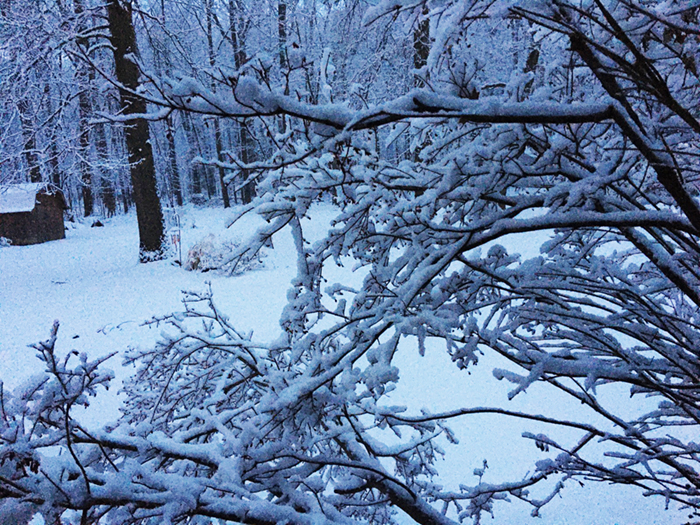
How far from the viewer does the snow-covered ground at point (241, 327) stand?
3611mm

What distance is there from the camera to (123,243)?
14.7 metres

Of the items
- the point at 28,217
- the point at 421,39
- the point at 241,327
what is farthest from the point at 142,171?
the point at 28,217

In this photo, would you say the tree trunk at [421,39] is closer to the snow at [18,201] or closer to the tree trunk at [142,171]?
the tree trunk at [142,171]

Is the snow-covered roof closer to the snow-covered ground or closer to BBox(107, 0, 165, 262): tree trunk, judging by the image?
the snow-covered ground

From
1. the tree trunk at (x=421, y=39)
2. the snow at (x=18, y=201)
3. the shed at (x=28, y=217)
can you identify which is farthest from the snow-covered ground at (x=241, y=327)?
the snow at (x=18, y=201)

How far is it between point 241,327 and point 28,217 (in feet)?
49.7

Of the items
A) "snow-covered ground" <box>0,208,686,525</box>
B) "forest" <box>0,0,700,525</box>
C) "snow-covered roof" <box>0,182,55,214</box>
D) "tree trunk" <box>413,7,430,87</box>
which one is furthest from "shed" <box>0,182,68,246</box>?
"forest" <box>0,0,700,525</box>

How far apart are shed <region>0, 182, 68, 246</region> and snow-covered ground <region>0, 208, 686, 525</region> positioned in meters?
5.07

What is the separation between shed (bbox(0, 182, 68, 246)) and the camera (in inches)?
672

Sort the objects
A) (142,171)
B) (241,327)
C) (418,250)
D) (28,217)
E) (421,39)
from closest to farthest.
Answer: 1. (418,250)
2. (241,327)
3. (421,39)
4. (142,171)
5. (28,217)

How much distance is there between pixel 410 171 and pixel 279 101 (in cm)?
80

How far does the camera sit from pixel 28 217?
56.8 ft

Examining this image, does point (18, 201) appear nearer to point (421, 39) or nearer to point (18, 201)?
point (18, 201)

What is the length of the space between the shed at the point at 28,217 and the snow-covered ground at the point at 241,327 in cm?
507
